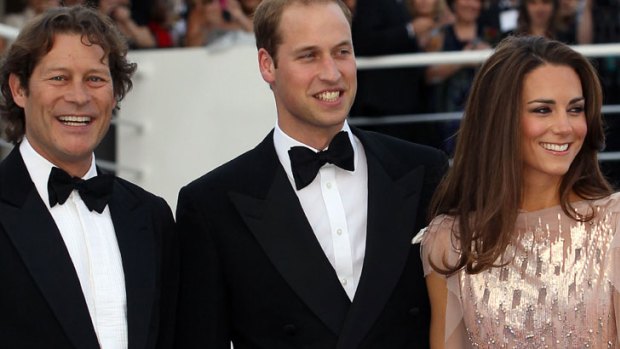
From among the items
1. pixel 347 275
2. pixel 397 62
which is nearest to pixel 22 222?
pixel 347 275

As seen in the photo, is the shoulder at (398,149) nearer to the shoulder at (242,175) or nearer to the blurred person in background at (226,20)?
the shoulder at (242,175)

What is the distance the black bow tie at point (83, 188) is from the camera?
4520mm

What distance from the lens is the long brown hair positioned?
14.6 ft

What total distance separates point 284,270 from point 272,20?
2.96 feet

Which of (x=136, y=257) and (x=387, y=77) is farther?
(x=387, y=77)

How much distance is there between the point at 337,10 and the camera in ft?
15.8

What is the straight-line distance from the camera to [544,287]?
4418mm

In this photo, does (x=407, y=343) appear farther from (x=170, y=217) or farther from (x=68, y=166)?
(x=68, y=166)

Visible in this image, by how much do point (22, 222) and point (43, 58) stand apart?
0.58 metres

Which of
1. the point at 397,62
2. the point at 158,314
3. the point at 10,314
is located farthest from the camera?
the point at 397,62

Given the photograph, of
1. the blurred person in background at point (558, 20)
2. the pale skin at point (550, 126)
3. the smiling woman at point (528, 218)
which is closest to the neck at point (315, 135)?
the smiling woman at point (528, 218)

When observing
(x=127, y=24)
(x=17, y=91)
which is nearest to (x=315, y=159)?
(x=17, y=91)

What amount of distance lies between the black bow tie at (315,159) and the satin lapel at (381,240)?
0.39ft

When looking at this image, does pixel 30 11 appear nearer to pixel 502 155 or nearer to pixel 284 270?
pixel 284 270
